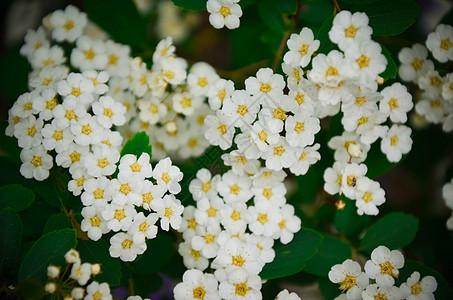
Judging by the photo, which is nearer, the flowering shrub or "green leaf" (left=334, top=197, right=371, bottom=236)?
the flowering shrub

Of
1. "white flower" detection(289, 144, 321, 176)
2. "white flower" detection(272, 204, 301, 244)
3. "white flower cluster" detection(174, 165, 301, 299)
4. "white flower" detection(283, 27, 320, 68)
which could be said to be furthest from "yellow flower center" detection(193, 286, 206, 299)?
"white flower" detection(283, 27, 320, 68)

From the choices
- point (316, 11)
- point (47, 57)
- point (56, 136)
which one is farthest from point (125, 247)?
point (316, 11)

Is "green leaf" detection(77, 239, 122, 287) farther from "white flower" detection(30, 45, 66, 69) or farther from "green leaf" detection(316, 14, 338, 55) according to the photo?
"green leaf" detection(316, 14, 338, 55)

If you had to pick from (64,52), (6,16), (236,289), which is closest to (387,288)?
(236,289)

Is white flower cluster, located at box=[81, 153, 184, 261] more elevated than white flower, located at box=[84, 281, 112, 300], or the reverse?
white flower cluster, located at box=[81, 153, 184, 261]

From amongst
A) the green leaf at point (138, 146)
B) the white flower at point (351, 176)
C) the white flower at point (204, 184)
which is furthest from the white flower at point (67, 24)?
the white flower at point (351, 176)

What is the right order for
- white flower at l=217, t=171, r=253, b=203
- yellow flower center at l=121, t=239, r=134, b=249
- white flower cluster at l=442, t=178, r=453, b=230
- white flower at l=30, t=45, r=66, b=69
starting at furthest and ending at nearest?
white flower at l=30, t=45, r=66, b=69 → white flower cluster at l=442, t=178, r=453, b=230 → white flower at l=217, t=171, r=253, b=203 → yellow flower center at l=121, t=239, r=134, b=249

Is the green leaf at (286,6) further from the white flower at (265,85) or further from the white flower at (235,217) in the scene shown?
the white flower at (235,217)
